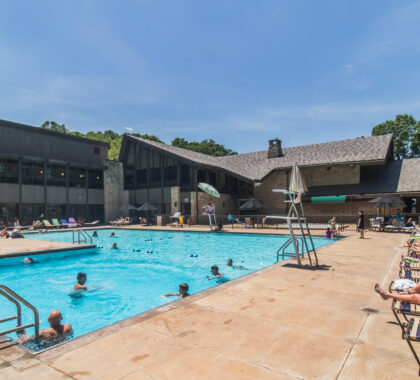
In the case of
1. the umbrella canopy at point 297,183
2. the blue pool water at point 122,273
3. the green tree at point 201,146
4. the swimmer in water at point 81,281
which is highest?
the green tree at point 201,146

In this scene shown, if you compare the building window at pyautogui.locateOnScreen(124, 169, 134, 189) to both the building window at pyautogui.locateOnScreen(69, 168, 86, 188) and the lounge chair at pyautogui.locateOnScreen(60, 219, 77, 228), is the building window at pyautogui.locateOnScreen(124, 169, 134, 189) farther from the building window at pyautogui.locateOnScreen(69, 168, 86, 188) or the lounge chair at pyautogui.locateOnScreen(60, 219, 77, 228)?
the lounge chair at pyautogui.locateOnScreen(60, 219, 77, 228)

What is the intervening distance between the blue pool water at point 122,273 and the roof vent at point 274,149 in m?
16.1

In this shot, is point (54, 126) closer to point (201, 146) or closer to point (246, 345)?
point (201, 146)

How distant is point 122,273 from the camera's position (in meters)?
12.0

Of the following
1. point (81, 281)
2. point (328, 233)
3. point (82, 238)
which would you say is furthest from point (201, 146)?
point (81, 281)

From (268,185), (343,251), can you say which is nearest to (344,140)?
(268,185)

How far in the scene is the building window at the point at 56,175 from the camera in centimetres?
2883

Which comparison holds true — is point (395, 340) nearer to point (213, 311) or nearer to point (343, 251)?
point (213, 311)

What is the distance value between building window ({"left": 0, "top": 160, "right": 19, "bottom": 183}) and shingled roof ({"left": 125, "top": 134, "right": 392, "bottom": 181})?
12.3m

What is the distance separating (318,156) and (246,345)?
27.7 meters

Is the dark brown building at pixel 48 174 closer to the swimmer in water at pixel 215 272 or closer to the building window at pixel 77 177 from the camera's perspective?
the building window at pixel 77 177

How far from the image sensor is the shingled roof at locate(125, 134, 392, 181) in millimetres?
25578

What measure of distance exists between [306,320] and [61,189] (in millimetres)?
30614

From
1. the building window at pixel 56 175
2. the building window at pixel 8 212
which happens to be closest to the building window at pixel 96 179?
the building window at pixel 56 175
